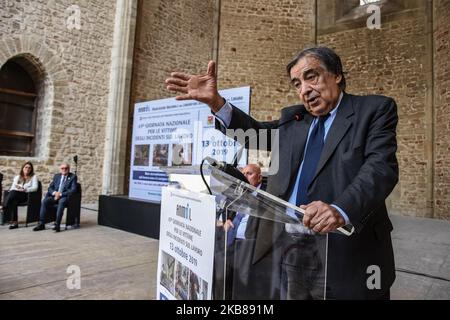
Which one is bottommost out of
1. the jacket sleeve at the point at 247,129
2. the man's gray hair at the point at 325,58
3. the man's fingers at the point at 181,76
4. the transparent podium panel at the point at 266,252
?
the transparent podium panel at the point at 266,252

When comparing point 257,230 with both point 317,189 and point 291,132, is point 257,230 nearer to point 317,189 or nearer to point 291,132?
point 317,189

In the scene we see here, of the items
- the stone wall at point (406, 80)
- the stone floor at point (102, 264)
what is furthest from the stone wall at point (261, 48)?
the stone floor at point (102, 264)

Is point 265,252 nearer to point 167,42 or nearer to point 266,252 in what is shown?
point 266,252

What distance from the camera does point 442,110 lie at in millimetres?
8133

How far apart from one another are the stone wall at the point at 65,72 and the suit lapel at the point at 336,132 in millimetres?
7305

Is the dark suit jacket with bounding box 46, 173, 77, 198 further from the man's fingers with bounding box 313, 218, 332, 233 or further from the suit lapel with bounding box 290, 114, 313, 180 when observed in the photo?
the man's fingers with bounding box 313, 218, 332, 233

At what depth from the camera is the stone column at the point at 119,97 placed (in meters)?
7.91

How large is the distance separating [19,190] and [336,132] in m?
5.69

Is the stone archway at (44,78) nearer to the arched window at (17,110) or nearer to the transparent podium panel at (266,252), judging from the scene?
the arched window at (17,110)

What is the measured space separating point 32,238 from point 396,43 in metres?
9.92

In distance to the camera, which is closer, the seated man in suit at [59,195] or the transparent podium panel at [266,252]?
the transparent podium panel at [266,252]

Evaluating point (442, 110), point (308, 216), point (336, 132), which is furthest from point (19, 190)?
point (442, 110)
